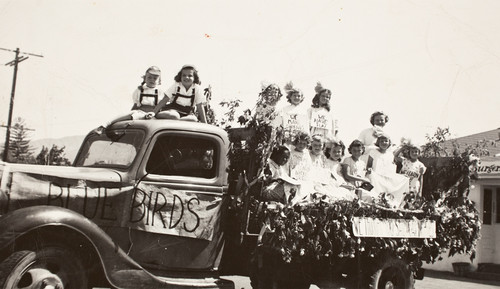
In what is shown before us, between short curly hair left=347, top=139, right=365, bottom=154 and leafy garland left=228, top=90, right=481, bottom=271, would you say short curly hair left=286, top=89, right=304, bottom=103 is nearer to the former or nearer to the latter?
short curly hair left=347, top=139, right=365, bottom=154

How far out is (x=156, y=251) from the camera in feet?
16.2

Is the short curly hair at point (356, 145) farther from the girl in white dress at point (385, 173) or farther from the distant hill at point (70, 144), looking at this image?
the distant hill at point (70, 144)

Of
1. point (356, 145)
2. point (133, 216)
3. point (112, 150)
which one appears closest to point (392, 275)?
point (356, 145)

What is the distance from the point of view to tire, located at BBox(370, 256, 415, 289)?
19.6 feet

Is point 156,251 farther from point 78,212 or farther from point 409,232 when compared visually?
point 409,232

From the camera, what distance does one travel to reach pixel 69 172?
4820 mm

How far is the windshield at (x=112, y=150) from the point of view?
16.9 feet

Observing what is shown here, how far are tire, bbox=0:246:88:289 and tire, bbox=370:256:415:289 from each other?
10.7 feet

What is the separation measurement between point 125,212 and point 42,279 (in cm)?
95

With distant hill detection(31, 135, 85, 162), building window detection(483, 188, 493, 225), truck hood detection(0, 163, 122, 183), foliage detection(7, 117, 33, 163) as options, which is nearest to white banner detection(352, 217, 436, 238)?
truck hood detection(0, 163, 122, 183)

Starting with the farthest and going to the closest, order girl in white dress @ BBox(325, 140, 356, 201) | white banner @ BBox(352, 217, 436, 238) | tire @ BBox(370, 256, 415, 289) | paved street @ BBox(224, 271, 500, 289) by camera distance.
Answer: paved street @ BBox(224, 271, 500, 289)
girl in white dress @ BBox(325, 140, 356, 201)
tire @ BBox(370, 256, 415, 289)
white banner @ BBox(352, 217, 436, 238)

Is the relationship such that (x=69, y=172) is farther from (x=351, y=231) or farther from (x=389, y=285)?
(x=389, y=285)

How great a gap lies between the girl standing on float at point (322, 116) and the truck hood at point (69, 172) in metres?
3.52

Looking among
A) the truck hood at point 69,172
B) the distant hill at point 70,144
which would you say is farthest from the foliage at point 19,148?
the truck hood at point 69,172
